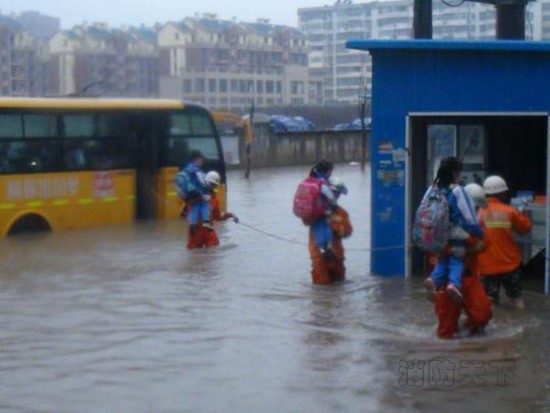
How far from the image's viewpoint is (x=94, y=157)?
21609 millimetres

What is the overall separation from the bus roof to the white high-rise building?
64479mm

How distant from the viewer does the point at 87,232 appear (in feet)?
68.6

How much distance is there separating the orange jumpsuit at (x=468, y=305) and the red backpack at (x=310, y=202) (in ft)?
11.2

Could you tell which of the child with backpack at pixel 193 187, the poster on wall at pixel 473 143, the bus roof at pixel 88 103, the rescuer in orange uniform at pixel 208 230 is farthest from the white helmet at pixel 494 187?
the bus roof at pixel 88 103

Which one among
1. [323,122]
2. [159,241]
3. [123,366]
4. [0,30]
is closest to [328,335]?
[123,366]

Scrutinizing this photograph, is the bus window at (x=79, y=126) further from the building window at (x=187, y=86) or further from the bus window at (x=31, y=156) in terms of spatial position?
the building window at (x=187, y=86)

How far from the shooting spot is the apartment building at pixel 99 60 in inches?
2041

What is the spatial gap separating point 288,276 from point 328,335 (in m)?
4.09

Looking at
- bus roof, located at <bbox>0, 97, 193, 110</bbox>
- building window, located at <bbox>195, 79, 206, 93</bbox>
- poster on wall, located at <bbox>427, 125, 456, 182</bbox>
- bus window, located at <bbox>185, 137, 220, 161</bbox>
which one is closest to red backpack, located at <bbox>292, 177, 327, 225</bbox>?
poster on wall, located at <bbox>427, 125, 456, 182</bbox>

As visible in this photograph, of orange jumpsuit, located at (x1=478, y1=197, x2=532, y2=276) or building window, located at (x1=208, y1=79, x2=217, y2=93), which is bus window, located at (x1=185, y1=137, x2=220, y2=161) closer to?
orange jumpsuit, located at (x1=478, y1=197, x2=532, y2=276)

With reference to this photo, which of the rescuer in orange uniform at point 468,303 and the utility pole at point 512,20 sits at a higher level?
the utility pole at point 512,20

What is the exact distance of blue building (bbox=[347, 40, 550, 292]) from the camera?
505 inches

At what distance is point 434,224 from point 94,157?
12642mm

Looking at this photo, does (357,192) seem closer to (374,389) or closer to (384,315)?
(384,315)
